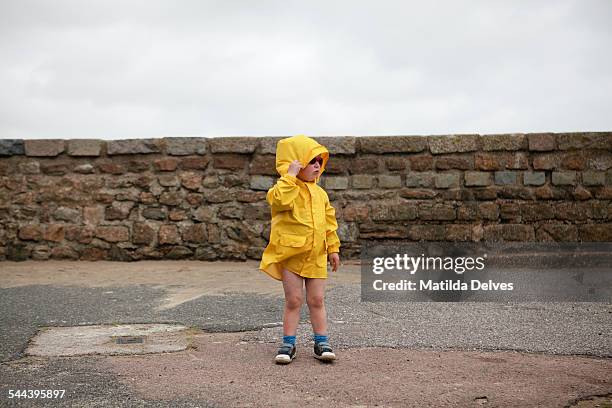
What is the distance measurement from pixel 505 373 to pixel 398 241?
5090mm

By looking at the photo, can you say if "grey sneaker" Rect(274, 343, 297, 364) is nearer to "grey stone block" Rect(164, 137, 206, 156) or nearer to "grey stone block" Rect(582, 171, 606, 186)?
"grey stone block" Rect(164, 137, 206, 156)

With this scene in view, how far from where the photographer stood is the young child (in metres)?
3.73

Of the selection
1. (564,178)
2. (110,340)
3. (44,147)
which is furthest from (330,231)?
(44,147)

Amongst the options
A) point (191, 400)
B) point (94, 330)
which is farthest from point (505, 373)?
point (94, 330)

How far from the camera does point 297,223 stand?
12.4 ft

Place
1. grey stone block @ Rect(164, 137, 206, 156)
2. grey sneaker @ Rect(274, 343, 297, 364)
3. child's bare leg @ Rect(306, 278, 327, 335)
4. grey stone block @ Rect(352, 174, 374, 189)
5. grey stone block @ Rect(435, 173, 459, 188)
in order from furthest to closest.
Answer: grey stone block @ Rect(164, 137, 206, 156)
grey stone block @ Rect(352, 174, 374, 189)
grey stone block @ Rect(435, 173, 459, 188)
child's bare leg @ Rect(306, 278, 327, 335)
grey sneaker @ Rect(274, 343, 297, 364)

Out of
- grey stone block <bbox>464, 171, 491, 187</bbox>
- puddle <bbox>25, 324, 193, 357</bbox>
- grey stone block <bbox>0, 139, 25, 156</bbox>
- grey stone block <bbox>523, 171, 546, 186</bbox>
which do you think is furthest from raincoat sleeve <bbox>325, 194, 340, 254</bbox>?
grey stone block <bbox>0, 139, 25, 156</bbox>

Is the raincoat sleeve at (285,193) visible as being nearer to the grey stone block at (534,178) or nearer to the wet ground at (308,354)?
the wet ground at (308,354)

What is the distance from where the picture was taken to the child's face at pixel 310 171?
389 centimetres

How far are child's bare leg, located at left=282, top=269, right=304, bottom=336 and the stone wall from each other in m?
4.74

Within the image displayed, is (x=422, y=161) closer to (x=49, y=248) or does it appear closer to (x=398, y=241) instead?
(x=398, y=241)

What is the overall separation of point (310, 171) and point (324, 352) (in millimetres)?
1033

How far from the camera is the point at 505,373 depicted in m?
3.41

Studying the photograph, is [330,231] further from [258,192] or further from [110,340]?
[258,192]
